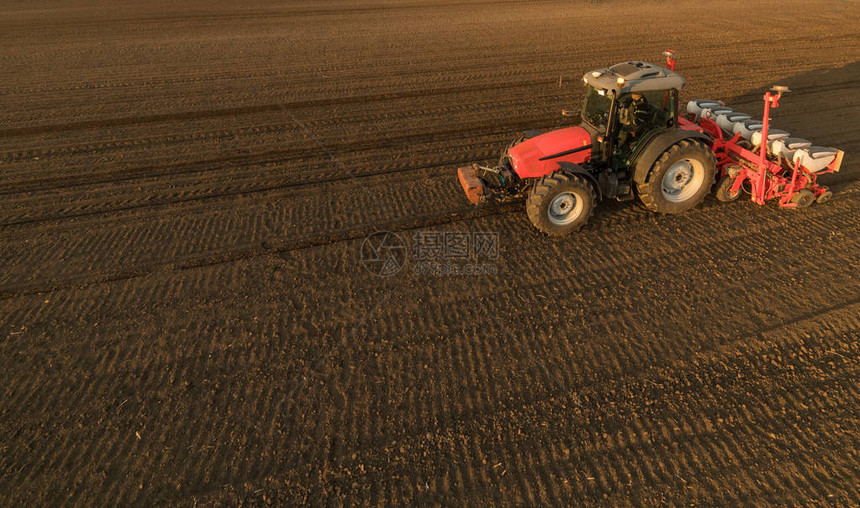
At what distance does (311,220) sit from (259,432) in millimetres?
3530

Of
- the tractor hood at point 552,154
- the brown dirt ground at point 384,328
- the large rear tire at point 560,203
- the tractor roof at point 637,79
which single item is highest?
the tractor roof at point 637,79

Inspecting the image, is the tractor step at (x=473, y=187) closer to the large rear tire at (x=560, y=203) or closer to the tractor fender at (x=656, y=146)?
the large rear tire at (x=560, y=203)

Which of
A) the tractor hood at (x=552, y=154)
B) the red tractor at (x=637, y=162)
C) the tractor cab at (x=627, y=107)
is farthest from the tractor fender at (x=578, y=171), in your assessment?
the tractor cab at (x=627, y=107)

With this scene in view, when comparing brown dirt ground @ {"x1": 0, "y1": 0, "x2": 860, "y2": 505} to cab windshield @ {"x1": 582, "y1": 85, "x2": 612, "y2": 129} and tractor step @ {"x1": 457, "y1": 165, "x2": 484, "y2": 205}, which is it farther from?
cab windshield @ {"x1": 582, "y1": 85, "x2": 612, "y2": 129}

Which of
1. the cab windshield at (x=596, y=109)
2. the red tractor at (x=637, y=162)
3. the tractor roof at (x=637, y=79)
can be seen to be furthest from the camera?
the cab windshield at (x=596, y=109)

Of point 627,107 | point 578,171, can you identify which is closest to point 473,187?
point 578,171

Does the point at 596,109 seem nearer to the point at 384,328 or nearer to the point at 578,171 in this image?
the point at 578,171

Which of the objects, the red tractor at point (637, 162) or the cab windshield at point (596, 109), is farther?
the cab windshield at point (596, 109)

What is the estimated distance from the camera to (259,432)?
13.9 feet

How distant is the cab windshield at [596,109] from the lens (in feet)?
Result: 20.4

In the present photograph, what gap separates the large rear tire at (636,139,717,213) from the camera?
6121mm

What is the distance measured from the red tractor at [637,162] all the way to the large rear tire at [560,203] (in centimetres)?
1

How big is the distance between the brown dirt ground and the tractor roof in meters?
1.79

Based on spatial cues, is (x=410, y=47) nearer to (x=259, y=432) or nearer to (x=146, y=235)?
(x=146, y=235)
